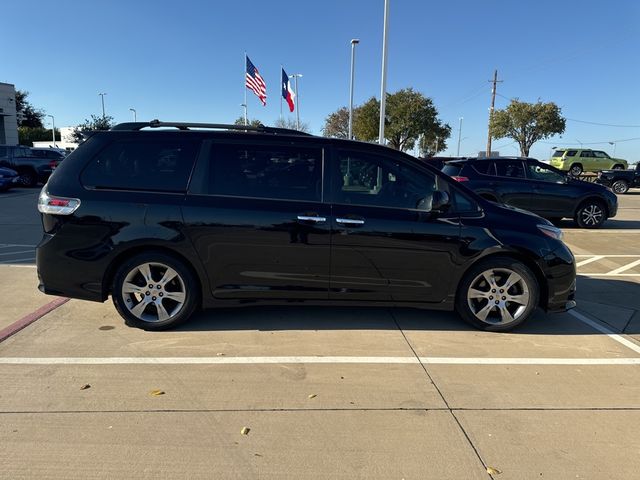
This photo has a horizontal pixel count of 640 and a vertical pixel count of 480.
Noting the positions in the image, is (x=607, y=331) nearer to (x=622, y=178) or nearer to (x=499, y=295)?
(x=499, y=295)

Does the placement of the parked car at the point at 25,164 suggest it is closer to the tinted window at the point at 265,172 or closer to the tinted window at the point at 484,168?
the tinted window at the point at 484,168

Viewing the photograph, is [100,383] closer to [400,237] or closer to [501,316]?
[400,237]

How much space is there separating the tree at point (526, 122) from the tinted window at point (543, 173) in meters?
40.8

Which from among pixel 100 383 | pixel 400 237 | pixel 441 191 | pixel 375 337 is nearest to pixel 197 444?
pixel 100 383

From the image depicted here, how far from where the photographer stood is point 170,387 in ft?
11.4

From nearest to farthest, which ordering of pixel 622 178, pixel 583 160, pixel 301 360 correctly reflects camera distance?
pixel 301 360
pixel 622 178
pixel 583 160

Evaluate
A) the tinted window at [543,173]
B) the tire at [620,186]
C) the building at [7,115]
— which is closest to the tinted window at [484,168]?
the tinted window at [543,173]

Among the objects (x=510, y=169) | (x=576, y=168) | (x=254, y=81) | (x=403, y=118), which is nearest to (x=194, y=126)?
(x=510, y=169)

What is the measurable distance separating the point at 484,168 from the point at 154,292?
30.3 ft

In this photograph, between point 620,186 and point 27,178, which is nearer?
point 27,178

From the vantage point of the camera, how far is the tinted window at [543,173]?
1154 centimetres

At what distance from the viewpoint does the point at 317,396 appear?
3.35 m

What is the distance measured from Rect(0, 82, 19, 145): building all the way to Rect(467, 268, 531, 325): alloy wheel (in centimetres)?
5530

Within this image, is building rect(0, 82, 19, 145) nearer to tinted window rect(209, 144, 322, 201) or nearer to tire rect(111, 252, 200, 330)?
tire rect(111, 252, 200, 330)
